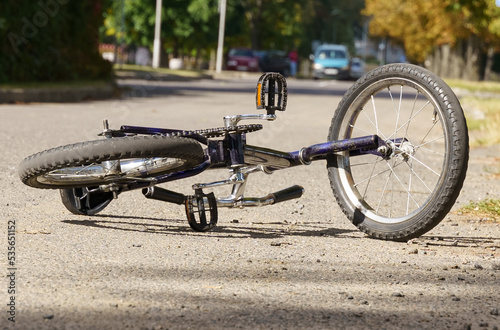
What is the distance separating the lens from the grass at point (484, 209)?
5.62 metres

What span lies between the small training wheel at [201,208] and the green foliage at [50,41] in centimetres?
1326

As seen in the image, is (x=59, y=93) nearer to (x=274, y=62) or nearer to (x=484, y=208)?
(x=484, y=208)

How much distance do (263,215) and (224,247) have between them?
1115mm

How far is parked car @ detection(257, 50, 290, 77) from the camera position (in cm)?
5150

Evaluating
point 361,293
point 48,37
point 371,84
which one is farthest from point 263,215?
point 48,37

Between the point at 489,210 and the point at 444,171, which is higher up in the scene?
the point at 444,171

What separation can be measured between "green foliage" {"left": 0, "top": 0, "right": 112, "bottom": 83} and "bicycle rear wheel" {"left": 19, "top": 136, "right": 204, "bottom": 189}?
42.9ft

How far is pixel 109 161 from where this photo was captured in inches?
175

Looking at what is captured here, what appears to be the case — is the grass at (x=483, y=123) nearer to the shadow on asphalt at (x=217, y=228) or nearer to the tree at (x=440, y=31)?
the shadow on asphalt at (x=217, y=228)

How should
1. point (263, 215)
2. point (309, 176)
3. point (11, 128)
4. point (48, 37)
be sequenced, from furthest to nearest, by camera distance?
point (48, 37) < point (11, 128) < point (309, 176) < point (263, 215)

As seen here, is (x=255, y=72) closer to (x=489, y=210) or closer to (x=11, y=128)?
(x=11, y=128)

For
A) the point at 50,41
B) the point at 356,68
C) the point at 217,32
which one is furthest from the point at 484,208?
the point at 217,32

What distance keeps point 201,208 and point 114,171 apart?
1.55 feet

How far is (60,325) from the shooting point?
2934mm
